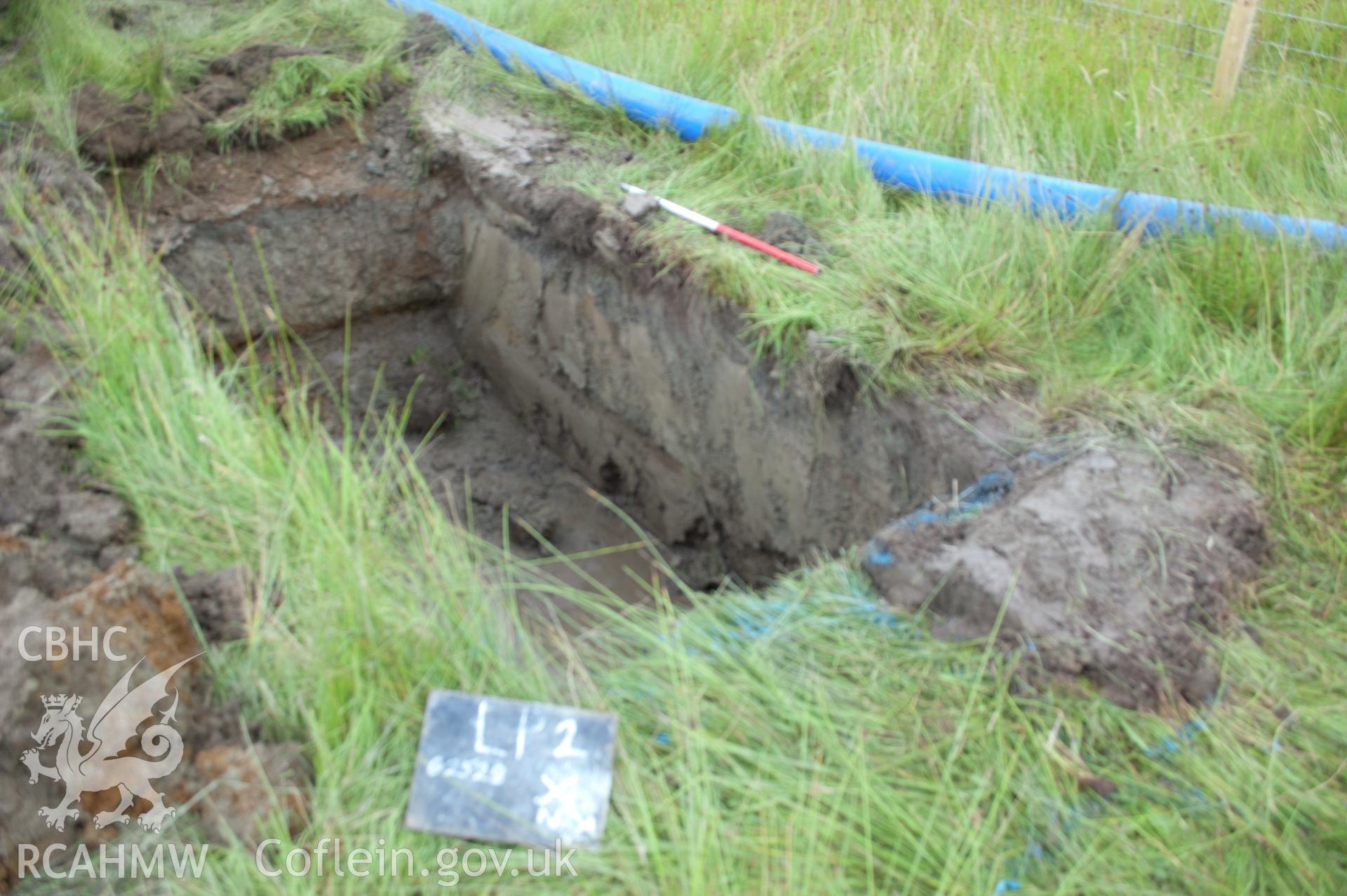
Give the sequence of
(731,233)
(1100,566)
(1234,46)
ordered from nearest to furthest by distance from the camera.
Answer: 1. (1100,566)
2. (731,233)
3. (1234,46)

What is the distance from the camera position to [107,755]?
1746 millimetres

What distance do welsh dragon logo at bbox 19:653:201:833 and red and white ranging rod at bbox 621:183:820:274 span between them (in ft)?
7.06

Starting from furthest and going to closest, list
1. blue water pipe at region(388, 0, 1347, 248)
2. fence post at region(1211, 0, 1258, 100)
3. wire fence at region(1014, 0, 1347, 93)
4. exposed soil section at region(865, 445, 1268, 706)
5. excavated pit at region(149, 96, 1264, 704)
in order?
wire fence at region(1014, 0, 1347, 93)
fence post at region(1211, 0, 1258, 100)
blue water pipe at region(388, 0, 1347, 248)
excavated pit at region(149, 96, 1264, 704)
exposed soil section at region(865, 445, 1268, 706)

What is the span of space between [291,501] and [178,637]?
373mm

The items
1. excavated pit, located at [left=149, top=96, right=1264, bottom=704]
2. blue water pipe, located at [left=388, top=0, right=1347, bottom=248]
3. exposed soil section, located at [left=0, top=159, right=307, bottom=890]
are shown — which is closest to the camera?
exposed soil section, located at [left=0, top=159, right=307, bottom=890]

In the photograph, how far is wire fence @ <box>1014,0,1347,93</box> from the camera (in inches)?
156

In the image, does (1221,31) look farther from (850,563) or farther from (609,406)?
(850,563)

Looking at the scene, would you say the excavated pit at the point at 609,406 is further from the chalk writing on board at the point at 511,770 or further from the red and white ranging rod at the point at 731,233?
the chalk writing on board at the point at 511,770

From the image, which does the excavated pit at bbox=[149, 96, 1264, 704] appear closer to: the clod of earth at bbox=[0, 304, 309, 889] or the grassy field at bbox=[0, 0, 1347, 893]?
the grassy field at bbox=[0, 0, 1347, 893]

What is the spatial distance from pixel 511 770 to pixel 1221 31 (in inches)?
165

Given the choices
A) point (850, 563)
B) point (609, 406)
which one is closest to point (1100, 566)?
point (850, 563)

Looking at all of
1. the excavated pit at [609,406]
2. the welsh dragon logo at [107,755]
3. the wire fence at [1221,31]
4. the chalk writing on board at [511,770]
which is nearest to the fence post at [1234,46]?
the wire fence at [1221,31]

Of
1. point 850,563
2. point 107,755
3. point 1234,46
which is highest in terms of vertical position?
point 1234,46

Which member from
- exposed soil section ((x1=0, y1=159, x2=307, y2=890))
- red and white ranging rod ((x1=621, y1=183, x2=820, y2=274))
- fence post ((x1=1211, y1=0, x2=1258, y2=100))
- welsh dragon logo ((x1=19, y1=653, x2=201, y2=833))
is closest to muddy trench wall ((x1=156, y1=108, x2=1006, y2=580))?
red and white ranging rod ((x1=621, y1=183, x2=820, y2=274))
